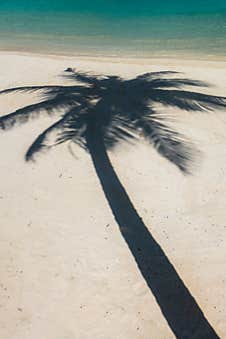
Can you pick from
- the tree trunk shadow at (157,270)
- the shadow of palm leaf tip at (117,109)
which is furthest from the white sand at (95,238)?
the shadow of palm leaf tip at (117,109)

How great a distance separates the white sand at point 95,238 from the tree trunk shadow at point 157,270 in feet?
0.52

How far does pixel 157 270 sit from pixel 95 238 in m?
1.83

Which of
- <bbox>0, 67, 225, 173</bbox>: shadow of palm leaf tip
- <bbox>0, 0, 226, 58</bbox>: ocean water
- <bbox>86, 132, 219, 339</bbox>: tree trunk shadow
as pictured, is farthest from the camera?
<bbox>0, 0, 226, 58</bbox>: ocean water

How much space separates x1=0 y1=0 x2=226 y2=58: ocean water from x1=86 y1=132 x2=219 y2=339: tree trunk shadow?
68.6ft

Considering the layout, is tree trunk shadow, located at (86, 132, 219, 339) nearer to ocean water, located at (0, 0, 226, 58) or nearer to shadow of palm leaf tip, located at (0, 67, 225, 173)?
shadow of palm leaf tip, located at (0, 67, 225, 173)

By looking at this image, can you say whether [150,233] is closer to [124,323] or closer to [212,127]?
[124,323]

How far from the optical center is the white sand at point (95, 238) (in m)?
9.06

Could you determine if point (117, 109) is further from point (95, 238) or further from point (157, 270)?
point (157, 270)

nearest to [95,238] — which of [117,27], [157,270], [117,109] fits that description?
[157,270]

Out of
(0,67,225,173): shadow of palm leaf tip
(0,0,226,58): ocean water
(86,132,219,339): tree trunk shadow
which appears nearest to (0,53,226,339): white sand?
(86,132,219,339): tree trunk shadow

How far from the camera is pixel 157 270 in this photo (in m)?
10.1

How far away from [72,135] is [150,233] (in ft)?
15.2

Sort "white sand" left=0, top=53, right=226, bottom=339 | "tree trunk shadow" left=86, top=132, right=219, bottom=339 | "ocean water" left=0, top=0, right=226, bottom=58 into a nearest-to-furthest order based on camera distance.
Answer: "tree trunk shadow" left=86, top=132, right=219, bottom=339 → "white sand" left=0, top=53, right=226, bottom=339 → "ocean water" left=0, top=0, right=226, bottom=58

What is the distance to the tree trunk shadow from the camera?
8.77 meters
